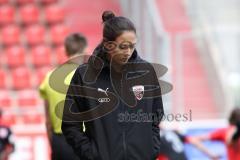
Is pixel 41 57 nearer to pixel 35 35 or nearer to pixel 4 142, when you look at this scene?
pixel 35 35

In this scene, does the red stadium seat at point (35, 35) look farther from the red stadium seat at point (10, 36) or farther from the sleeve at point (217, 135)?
the sleeve at point (217, 135)

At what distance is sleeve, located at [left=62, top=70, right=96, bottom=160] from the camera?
4598mm

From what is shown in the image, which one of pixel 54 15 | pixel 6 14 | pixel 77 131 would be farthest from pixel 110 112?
pixel 6 14

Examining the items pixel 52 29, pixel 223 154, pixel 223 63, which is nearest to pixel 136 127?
pixel 223 154

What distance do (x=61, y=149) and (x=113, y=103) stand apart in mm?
1976

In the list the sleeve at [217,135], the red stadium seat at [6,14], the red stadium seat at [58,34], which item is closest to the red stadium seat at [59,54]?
the red stadium seat at [58,34]

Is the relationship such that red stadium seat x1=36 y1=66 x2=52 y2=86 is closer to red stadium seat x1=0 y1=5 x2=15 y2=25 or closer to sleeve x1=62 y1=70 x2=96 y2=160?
red stadium seat x1=0 y1=5 x2=15 y2=25

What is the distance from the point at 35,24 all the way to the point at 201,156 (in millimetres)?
6027

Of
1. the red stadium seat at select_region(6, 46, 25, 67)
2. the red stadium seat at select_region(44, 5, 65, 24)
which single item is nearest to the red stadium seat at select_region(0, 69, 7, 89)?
the red stadium seat at select_region(6, 46, 25, 67)

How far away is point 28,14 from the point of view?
1541 cm

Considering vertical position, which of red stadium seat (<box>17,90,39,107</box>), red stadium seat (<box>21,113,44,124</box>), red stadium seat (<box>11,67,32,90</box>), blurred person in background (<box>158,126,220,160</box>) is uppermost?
blurred person in background (<box>158,126,220,160</box>)

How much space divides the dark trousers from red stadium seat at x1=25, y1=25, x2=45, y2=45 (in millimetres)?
8612

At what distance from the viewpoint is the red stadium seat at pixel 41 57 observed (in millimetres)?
14711

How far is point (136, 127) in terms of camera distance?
4648 mm
